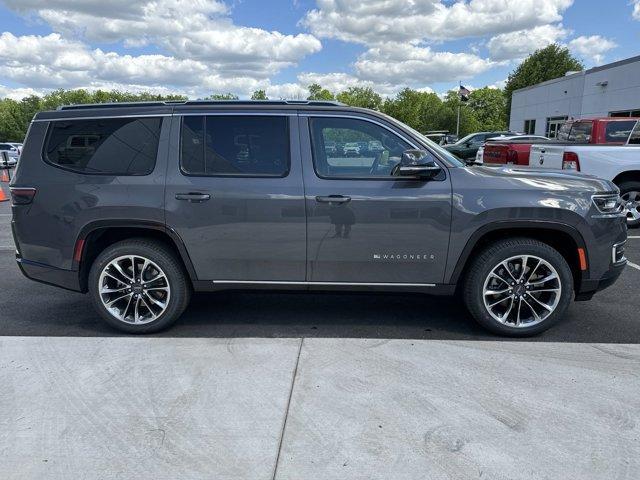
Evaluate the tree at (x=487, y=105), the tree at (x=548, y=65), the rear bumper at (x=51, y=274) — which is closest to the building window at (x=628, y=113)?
the rear bumper at (x=51, y=274)

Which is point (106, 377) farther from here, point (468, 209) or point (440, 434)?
point (468, 209)

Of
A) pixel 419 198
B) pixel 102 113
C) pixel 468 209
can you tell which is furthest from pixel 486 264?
pixel 102 113

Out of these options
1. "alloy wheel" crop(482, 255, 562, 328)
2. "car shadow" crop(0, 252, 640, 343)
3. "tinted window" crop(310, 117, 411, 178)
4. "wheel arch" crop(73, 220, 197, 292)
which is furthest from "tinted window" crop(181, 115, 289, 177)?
"alloy wheel" crop(482, 255, 562, 328)

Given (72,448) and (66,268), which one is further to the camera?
(66,268)

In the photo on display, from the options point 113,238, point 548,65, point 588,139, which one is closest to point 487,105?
point 548,65

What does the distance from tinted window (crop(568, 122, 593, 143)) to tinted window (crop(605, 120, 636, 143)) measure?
1.19ft

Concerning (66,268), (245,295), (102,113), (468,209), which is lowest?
(245,295)

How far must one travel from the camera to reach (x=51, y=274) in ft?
14.0

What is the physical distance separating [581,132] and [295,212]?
9671mm

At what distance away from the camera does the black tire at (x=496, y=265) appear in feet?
13.1

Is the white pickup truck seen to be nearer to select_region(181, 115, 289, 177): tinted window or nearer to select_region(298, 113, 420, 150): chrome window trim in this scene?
select_region(298, 113, 420, 150): chrome window trim

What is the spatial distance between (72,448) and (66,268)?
73.8 inches

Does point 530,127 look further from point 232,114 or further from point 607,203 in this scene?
point 232,114

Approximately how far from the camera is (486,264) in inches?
158
